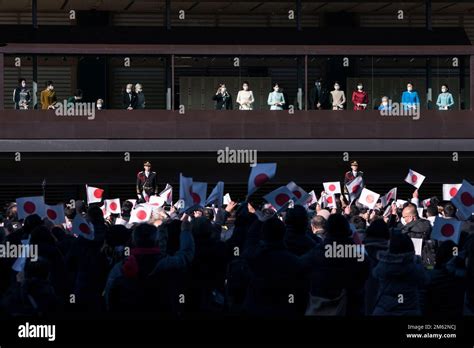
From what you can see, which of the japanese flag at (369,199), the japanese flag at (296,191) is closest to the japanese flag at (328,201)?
the japanese flag at (369,199)

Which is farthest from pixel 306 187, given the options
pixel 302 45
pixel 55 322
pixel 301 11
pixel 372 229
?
pixel 55 322

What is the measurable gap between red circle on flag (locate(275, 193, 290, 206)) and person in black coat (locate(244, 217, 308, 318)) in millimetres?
5595

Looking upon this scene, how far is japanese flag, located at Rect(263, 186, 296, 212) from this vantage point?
1803 centimetres

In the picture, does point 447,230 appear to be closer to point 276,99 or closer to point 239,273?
point 239,273

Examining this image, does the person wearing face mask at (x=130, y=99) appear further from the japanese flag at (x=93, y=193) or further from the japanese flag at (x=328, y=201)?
the japanese flag at (x=328, y=201)

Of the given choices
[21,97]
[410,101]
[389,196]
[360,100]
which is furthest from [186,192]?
[410,101]

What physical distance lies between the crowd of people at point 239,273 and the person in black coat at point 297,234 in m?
0.01

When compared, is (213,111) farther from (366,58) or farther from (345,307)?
(345,307)

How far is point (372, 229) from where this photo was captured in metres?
13.4

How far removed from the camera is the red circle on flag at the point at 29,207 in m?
17.3

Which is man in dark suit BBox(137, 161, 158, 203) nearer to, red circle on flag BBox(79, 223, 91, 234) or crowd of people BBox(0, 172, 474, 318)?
crowd of people BBox(0, 172, 474, 318)

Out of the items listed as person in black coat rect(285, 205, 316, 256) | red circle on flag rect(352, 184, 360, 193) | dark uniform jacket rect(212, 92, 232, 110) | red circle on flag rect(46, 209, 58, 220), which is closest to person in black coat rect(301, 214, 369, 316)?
person in black coat rect(285, 205, 316, 256)

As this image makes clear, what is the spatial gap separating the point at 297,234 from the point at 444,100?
29979mm

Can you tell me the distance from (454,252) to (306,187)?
28.4m
